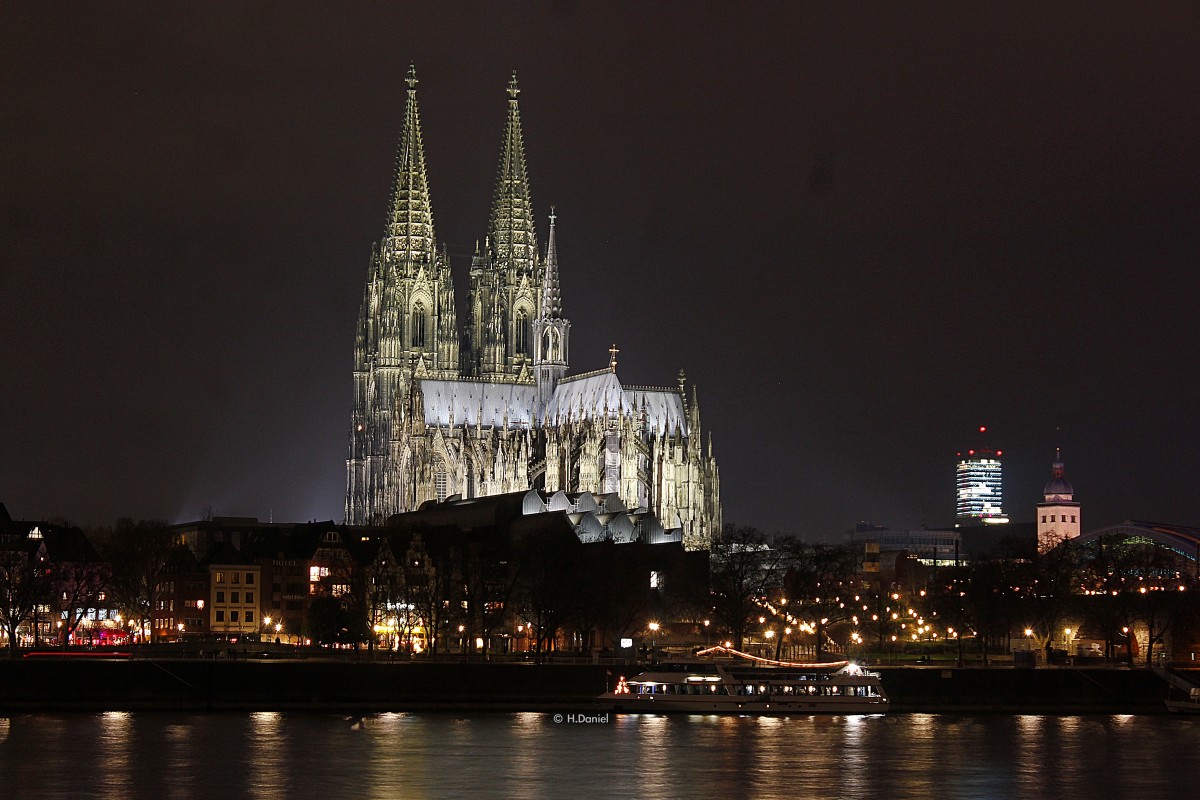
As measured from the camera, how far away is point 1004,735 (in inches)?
3425

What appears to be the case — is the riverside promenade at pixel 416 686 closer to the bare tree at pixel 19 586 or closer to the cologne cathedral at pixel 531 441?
the bare tree at pixel 19 586

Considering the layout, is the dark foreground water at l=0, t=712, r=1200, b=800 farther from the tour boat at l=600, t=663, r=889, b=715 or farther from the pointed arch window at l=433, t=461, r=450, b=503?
the pointed arch window at l=433, t=461, r=450, b=503

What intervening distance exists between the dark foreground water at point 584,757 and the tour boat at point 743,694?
11.7ft

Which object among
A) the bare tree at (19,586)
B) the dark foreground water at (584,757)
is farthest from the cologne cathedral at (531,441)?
the dark foreground water at (584,757)

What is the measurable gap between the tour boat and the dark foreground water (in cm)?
356

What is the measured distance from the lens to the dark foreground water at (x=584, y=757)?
65.2m

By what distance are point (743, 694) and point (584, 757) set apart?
86.0ft

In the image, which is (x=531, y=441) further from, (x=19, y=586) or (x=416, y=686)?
(x=416, y=686)

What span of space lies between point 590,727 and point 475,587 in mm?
46714

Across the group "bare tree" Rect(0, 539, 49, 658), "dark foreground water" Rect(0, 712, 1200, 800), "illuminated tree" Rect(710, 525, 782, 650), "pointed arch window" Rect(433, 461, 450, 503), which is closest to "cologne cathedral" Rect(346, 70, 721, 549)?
"pointed arch window" Rect(433, 461, 450, 503)

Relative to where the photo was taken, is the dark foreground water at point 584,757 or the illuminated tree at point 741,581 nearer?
the dark foreground water at point 584,757

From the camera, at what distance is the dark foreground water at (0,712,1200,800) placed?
65188mm

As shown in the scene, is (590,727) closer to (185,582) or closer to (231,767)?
(231,767)

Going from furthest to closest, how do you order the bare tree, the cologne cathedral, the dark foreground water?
1. the cologne cathedral
2. the bare tree
3. the dark foreground water
